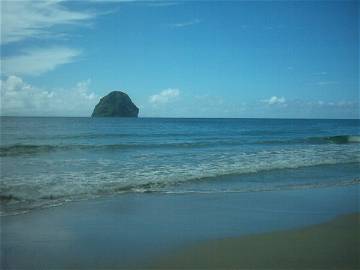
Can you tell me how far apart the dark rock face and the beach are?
287 feet

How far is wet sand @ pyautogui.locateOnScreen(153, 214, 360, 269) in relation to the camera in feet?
15.7

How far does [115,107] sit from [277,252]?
300ft

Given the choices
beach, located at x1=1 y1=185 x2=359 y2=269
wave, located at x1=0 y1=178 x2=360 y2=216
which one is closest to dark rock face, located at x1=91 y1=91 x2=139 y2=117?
wave, located at x1=0 y1=178 x2=360 y2=216

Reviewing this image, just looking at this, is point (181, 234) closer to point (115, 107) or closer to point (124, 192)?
point (124, 192)

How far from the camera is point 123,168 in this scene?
12375 millimetres

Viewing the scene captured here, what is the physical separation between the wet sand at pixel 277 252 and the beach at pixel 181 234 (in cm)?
1

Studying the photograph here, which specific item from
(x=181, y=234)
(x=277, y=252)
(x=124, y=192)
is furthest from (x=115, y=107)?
(x=277, y=252)

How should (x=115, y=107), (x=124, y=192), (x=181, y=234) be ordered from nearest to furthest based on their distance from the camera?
(x=181, y=234) → (x=124, y=192) → (x=115, y=107)

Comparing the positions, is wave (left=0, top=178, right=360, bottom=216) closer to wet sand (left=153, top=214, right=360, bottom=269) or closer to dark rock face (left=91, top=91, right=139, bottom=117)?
wet sand (left=153, top=214, right=360, bottom=269)

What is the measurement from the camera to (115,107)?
94.6 m

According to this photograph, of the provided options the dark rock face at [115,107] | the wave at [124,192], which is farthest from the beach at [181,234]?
the dark rock face at [115,107]

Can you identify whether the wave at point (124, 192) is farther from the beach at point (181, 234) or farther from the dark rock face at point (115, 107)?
the dark rock face at point (115, 107)

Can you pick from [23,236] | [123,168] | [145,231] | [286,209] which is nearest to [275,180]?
[286,209]

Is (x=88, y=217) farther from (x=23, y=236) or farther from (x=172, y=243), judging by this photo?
(x=172, y=243)
